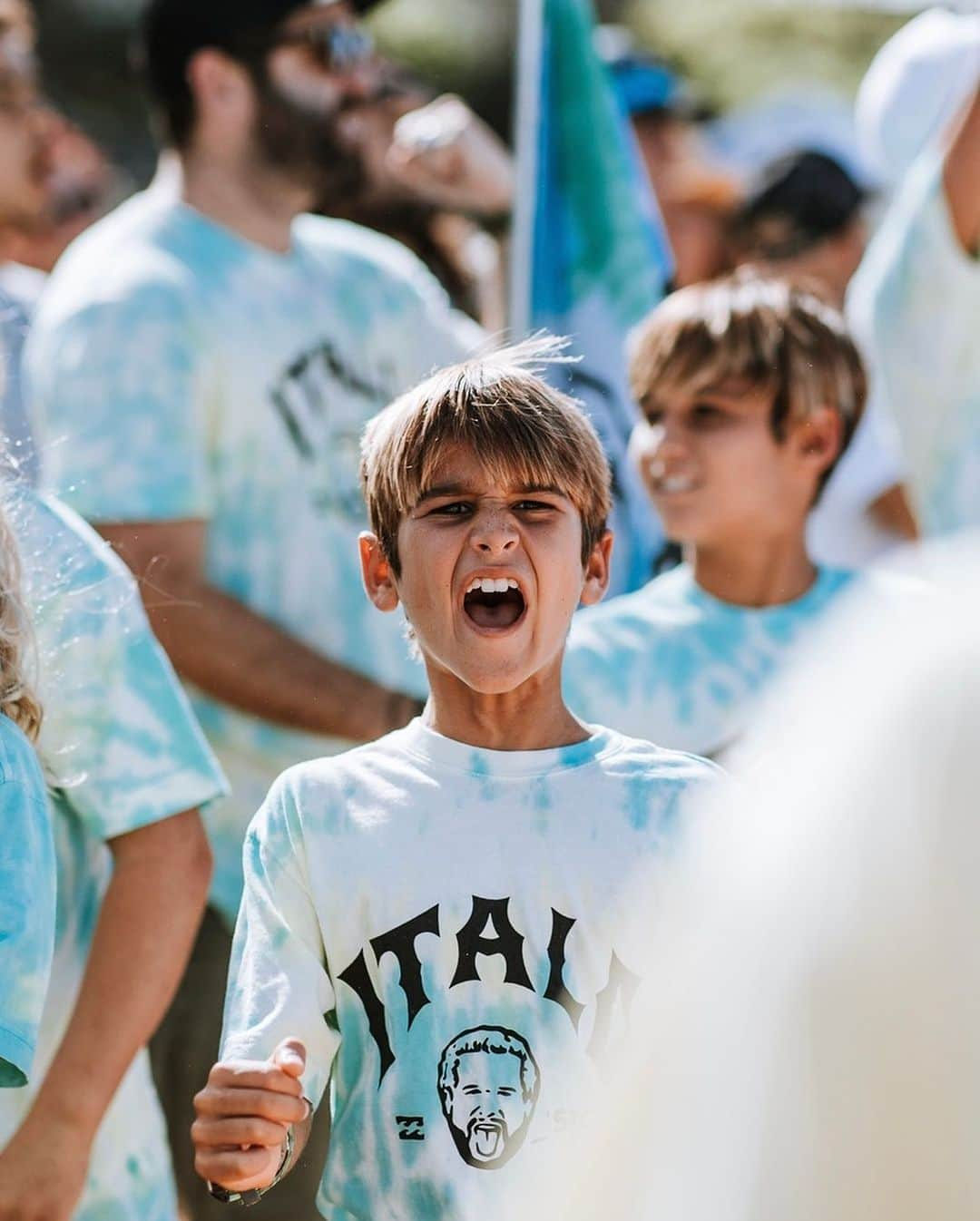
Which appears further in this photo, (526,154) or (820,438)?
(526,154)

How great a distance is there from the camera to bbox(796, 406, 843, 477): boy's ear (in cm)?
334

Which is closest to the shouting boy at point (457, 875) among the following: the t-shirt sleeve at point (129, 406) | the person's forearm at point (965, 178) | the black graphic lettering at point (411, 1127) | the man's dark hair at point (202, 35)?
the black graphic lettering at point (411, 1127)

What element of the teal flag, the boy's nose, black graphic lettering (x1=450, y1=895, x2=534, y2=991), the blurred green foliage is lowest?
black graphic lettering (x1=450, y1=895, x2=534, y2=991)

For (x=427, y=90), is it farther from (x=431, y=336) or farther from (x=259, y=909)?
(x=259, y=909)

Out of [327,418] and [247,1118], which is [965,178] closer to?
[327,418]

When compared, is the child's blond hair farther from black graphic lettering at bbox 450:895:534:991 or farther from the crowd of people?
black graphic lettering at bbox 450:895:534:991

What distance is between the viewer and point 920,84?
157 inches

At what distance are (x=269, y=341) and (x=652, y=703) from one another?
1.12m

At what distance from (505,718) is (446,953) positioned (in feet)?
0.92

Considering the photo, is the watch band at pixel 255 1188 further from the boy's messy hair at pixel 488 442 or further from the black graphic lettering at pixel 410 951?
the boy's messy hair at pixel 488 442

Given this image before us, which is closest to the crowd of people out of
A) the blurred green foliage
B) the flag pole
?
the flag pole

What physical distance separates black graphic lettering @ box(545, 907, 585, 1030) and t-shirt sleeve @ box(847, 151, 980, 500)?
1916 mm

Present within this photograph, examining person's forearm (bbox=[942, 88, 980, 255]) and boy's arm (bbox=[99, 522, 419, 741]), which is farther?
person's forearm (bbox=[942, 88, 980, 255])

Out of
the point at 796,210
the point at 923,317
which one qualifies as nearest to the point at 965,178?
the point at 923,317
